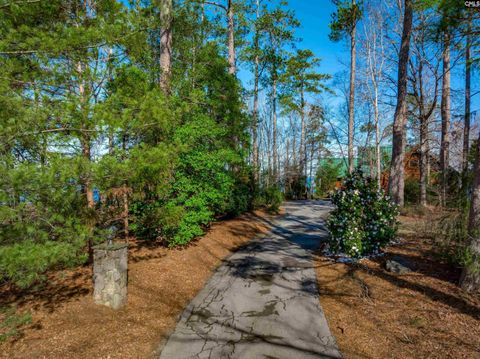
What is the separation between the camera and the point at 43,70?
468 cm

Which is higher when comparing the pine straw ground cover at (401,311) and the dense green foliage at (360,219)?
the dense green foliage at (360,219)

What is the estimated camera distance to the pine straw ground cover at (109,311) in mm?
4047

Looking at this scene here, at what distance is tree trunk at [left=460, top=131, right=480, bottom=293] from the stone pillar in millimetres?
6693

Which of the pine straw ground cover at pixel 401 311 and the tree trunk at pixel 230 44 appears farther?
the tree trunk at pixel 230 44

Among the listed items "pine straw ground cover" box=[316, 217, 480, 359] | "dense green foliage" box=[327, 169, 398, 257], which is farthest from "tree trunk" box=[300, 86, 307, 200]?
"pine straw ground cover" box=[316, 217, 480, 359]

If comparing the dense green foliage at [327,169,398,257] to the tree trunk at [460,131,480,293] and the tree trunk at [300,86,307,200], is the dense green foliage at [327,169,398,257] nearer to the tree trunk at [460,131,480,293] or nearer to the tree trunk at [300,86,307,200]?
the tree trunk at [460,131,480,293]

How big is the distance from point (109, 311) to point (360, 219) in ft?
22.5

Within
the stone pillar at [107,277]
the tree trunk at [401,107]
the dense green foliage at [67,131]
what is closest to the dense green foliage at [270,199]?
the tree trunk at [401,107]

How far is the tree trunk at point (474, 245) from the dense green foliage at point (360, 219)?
2574 mm

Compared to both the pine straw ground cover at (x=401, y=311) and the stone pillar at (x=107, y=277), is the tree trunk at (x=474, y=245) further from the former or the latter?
the stone pillar at (x=107, y=277)

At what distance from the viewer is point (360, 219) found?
8070 millimetres

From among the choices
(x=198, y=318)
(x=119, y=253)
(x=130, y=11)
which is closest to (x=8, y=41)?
(x=130, y=11)

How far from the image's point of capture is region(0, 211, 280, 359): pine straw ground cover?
405 cm

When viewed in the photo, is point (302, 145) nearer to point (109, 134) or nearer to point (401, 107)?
point (401, 107)
